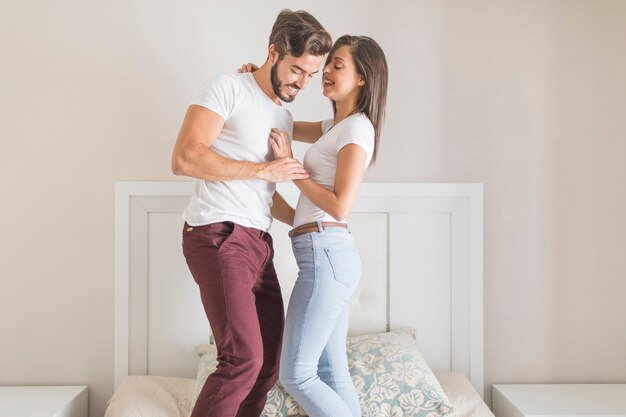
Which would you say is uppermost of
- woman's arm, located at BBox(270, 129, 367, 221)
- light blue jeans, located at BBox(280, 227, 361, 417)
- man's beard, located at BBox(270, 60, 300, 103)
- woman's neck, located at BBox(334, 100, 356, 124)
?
man's beard, located at BBox(270, 60, 300, 103)

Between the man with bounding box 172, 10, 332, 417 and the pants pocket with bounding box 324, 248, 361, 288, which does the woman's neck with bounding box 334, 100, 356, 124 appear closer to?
the man with bounding box 172, 10, 332, 417

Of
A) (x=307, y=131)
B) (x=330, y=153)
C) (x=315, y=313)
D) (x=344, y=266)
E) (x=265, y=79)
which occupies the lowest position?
(x=315, y=313)

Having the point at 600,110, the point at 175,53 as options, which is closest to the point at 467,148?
the point at 600,110

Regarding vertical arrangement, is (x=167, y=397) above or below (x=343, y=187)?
below

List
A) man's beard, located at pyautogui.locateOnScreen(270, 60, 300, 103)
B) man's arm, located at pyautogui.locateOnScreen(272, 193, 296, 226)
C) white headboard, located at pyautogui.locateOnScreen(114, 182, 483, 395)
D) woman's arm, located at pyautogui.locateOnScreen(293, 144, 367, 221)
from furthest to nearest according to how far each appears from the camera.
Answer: white headboard, located at pyautogui.locateOnScreen(114, 182, 483, 395), man's arm, located at pyautogui.locateOnScreen(272, 193, 296, 226), man's beard, located at pyautogui.locateOnScreen(270, 60, 300, 103), woman's arm, located at pyautogui.locateOnScreen(293, 144, 367, 221)

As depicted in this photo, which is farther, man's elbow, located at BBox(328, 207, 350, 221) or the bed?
the bed

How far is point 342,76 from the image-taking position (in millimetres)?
1822

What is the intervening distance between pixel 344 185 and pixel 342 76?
335 millimetres

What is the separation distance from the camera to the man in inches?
63.4

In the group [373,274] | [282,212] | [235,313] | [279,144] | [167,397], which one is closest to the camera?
[235,313]

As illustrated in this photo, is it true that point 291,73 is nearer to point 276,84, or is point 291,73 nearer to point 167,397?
point 276,84

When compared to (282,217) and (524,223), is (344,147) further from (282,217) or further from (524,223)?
(524,223)

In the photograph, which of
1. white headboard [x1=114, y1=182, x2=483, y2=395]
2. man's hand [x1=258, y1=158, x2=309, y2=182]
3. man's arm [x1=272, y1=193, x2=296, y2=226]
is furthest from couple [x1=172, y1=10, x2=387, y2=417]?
white headboard [x1=114, y1=182, x2=483, y2=395]

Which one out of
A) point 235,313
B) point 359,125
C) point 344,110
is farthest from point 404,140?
point 235,313
